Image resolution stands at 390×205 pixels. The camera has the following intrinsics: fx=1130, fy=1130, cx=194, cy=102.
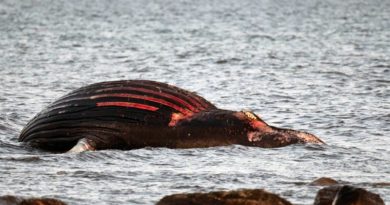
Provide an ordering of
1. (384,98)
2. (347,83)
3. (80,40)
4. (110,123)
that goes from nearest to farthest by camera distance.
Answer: (110,123) → (384,98) → (347,83) → (80,40)

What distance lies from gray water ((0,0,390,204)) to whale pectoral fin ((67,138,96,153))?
20cm

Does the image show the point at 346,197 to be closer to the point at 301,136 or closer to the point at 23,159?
the point at 301,136

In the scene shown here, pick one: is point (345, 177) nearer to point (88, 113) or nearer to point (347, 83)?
point (88, 113)

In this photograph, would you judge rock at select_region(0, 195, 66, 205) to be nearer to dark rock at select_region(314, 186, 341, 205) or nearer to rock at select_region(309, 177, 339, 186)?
dark rock at select_region(314, 186, 341, 205)

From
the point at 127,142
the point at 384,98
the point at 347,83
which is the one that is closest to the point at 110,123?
the point at 127,142

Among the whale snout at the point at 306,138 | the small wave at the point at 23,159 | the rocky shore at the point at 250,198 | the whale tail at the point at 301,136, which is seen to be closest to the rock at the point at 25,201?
the rocky shore at the point at 250,198

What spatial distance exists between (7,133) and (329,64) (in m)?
15.1

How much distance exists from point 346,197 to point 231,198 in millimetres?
1001

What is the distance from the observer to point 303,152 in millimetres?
13836

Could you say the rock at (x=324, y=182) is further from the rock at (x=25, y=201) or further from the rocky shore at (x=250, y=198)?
the rock at (x=25, y=201)

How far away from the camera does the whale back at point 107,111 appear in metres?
13.7

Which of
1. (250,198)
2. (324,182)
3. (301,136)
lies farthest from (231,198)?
(301,136)

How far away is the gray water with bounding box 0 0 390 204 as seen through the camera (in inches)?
473

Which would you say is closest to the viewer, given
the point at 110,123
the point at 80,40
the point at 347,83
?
the point at 110,123
